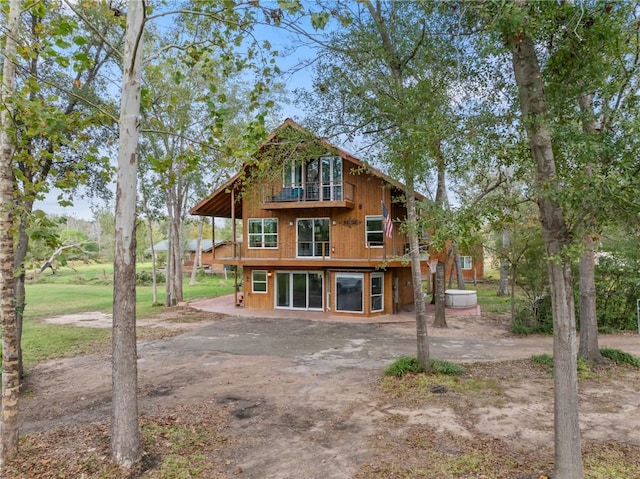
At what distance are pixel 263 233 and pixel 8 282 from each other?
1449 centimetres

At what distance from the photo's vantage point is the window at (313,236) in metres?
18.0

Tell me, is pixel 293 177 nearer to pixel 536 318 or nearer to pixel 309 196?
pixel 309 196

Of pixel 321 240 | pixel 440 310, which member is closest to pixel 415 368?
pixel 440 310

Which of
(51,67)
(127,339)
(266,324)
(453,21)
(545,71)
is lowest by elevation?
(266,324)

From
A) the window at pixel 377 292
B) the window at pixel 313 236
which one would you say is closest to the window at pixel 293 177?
the window at pixel 313 236

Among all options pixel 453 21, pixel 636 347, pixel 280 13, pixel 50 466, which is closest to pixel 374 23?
pixel 453 21

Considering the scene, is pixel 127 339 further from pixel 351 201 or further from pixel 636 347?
pixel 351 201

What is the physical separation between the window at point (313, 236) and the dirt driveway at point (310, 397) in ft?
19.3

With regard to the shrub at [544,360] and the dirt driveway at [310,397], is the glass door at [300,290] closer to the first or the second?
the dirt driveway at [310,397]

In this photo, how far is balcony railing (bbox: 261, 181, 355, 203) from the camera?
17.2 m

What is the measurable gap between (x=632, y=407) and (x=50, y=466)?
8645 millimetres

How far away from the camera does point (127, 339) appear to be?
4.64 m

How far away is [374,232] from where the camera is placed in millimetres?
17203

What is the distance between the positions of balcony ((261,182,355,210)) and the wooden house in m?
0.04
